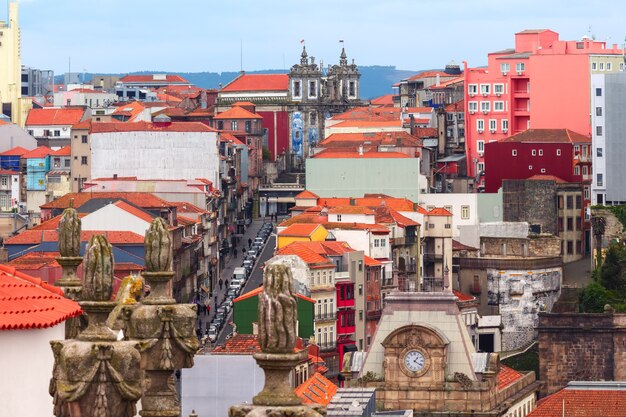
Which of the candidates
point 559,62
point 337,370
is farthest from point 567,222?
point 337,370

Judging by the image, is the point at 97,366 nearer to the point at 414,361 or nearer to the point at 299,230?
the point at 414,361

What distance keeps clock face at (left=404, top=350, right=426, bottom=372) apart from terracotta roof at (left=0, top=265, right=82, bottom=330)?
69640 millimetres

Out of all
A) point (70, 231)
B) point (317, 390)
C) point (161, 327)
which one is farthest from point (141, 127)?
point (161, 327)

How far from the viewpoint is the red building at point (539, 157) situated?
16475 cm

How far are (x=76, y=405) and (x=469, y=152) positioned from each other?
6811 inches

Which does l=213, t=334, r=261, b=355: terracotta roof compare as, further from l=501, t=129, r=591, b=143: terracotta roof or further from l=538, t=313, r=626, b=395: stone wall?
l=501, t=129, r=591, b=143: terracotta roof

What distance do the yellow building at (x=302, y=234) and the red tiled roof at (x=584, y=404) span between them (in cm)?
5388

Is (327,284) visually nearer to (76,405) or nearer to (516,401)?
(516,401)

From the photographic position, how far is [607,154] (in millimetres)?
155625

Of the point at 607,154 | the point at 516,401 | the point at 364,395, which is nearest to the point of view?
the point at 364,395

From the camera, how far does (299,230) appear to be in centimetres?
14562

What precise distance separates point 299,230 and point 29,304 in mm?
121001

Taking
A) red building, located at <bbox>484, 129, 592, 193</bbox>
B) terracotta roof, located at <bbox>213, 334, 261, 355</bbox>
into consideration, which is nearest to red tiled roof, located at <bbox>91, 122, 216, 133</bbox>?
red building, located at <bbox>484, 129, 592, 193</bbox>

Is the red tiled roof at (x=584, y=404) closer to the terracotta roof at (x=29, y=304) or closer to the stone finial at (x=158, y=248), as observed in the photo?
the terracotta roof at (x=29, y=304)
